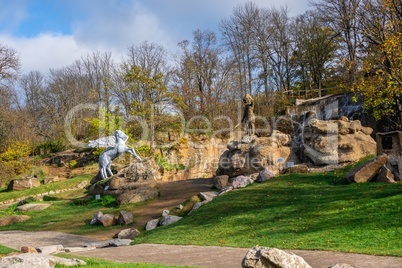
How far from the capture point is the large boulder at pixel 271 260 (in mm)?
5988

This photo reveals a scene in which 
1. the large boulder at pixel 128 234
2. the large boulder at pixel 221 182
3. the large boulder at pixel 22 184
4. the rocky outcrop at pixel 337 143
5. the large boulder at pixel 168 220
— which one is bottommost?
the large boulder at pixel 128 234

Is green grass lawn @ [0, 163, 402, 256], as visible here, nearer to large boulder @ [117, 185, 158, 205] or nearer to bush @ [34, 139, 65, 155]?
large boulder @ [117, 185, 158, 205]

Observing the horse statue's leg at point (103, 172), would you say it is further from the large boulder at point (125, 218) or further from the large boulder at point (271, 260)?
the large boulder at point (271, 260)

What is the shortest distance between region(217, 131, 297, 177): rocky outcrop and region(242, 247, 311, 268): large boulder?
1670cm

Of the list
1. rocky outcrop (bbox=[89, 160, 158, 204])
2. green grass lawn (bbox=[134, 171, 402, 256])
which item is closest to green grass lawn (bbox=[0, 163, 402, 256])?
green grass lawn (bbox=[134, 171, 402, 256])

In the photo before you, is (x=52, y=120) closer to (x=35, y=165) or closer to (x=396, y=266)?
(x=35, y=165)

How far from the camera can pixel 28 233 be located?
58.9 ft

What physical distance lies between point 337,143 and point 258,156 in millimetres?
3984

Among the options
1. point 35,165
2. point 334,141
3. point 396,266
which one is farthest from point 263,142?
point 35,165

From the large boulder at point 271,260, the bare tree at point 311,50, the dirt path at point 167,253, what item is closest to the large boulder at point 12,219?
the dirt path at point 167,253

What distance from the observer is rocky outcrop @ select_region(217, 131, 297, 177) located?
75.9 feet

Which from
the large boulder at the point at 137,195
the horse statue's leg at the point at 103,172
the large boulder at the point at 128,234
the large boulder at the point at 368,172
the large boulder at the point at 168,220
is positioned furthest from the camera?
the horse statue's leg at the point at 103,172

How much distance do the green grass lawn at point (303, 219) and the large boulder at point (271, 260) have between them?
3.26 m

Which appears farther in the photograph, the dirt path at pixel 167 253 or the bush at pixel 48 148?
the bush at pixel 48 148
